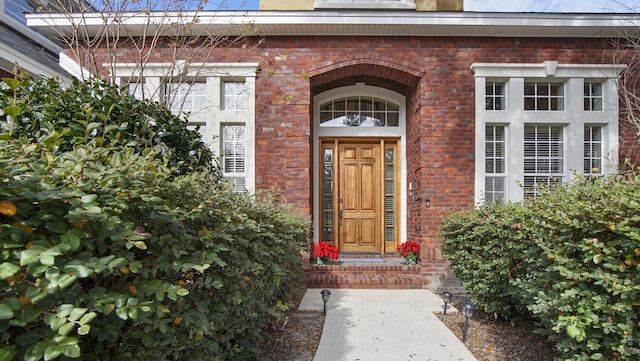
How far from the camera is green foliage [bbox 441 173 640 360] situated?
5.30ft

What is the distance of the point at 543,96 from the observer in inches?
205

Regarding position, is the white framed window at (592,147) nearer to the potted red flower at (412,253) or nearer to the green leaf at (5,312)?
the potted red flower at (412,253)

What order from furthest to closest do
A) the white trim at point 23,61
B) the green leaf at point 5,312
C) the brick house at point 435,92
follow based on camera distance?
1. the brick house at point 435,92
2. the white trim at point 23,61
3. the green leaf at point 5,312

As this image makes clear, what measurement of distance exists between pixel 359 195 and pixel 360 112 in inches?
64.1

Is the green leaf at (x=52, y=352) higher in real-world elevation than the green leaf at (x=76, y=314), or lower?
lower

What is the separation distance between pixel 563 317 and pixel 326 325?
6.54ft

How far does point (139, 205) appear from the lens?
1.10m

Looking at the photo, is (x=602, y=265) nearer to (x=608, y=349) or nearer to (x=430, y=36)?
(x=608, y=349)

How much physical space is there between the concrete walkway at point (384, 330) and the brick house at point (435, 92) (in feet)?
3.27

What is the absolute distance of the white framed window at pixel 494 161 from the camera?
5.11 m

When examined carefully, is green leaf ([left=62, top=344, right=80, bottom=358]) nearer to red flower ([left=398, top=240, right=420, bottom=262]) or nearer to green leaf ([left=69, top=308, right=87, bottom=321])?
green leaf ([left=69, top=308, right=87, bottom=321])

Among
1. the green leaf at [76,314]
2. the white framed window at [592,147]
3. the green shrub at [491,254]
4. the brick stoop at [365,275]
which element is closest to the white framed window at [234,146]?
the brick stoop at [365,275]

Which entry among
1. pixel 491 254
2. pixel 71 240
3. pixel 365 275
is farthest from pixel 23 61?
pixel 491 254

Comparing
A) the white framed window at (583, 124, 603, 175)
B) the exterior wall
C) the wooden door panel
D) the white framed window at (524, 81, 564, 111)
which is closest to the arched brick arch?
the exterior wall
